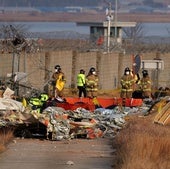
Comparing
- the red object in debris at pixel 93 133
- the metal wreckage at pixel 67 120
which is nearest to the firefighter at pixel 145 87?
the metal wreckage at pixel 67 120

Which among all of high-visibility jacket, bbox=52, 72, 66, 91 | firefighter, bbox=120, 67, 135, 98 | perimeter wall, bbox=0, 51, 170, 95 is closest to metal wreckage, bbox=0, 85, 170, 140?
firefighter, bbox=120, 67, 135, 98

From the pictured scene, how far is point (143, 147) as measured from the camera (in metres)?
21.5

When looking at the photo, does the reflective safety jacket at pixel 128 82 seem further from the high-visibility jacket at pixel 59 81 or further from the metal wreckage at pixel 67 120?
the metal wreckage at pixel 67 120

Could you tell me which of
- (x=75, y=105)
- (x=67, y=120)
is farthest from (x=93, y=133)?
(x=75, y=105)

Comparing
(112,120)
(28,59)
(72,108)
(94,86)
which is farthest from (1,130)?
(28,59)

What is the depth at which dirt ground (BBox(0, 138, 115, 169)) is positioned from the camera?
21.2 m

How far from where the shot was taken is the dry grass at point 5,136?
24586 mm

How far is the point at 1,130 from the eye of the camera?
26594 millimetres

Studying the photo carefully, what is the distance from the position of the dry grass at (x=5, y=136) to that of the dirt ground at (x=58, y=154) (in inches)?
6.0

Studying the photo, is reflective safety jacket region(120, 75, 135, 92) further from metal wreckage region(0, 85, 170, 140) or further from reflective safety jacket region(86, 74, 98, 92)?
metal wreckage region(0, 85, 170, 140)

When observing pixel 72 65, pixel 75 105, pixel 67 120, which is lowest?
pixel 67 120

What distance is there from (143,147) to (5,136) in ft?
18.1

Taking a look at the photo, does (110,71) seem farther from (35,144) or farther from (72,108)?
(35,144)

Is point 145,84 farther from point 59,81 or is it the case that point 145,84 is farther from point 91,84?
point 59,81
